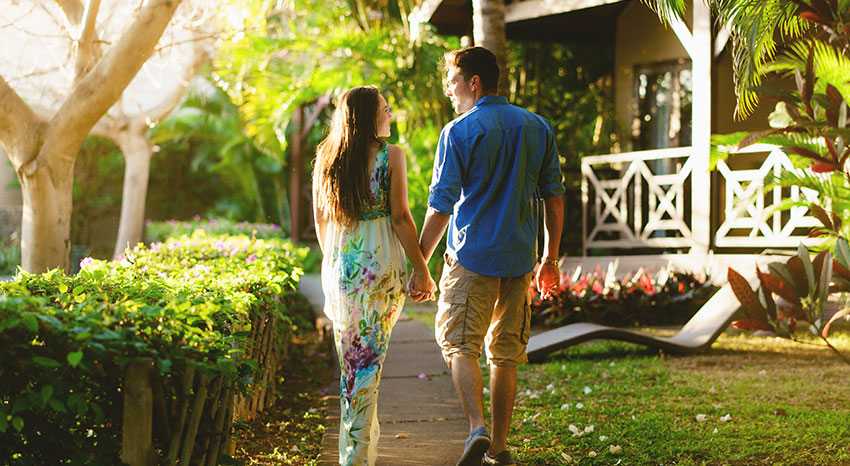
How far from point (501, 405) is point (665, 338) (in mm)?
3518

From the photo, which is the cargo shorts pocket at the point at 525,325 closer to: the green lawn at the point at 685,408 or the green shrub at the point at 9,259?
the green lawn at the point at 685,408

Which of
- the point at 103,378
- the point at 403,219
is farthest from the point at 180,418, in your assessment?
the point at 403,219

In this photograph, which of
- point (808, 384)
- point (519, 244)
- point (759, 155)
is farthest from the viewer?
point (759, 155)

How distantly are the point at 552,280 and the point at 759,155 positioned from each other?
346 inches

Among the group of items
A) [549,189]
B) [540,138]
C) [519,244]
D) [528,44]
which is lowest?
[519,244]

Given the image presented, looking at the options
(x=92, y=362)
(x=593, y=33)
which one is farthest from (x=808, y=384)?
(x=593, y=33)

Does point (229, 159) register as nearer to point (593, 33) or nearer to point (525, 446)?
point (593, 33)

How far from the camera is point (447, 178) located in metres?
3.49

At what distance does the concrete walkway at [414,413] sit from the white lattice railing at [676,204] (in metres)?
3.09

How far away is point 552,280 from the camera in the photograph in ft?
12.6

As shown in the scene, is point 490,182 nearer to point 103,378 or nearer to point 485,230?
point 485,230

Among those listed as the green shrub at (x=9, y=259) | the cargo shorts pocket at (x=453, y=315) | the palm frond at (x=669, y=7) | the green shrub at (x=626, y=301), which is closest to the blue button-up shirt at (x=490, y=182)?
the cargo shorts pocket at (x=453, y=315)

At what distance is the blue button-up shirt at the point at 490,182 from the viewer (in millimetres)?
3490

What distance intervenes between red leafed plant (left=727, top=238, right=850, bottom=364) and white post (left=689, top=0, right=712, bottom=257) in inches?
216
